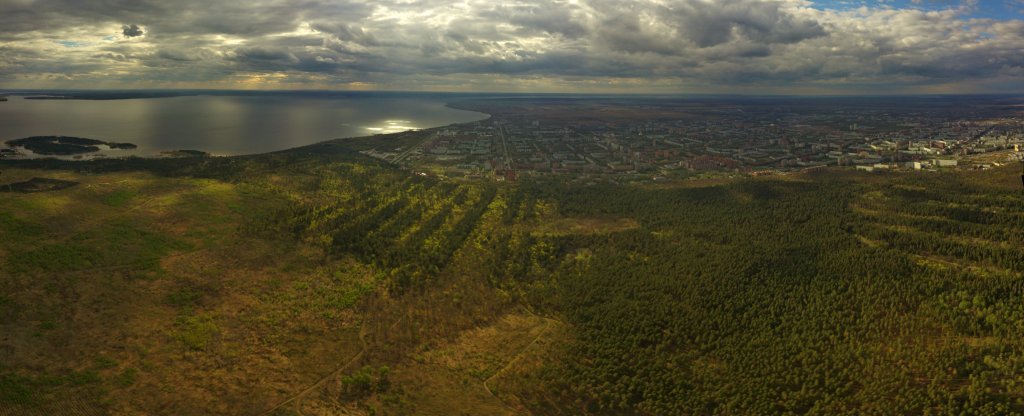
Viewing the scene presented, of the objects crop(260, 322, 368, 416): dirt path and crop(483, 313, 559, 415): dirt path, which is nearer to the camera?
crop(260, 322, 368, 416): dirt path

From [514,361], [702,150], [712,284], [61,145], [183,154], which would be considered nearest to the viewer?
[514,361]

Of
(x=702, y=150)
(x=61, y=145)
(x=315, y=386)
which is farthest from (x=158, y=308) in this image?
(x=702, y=150)

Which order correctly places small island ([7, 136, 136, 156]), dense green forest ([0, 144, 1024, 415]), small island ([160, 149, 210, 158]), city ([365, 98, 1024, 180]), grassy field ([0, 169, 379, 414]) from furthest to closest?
small island ([7, 136, 136, 156]) → small island ([160, 149, 210, 158]) → city ([365, 98, 1024, 180]) → dense green forest ([0, 144, 1024, 415]) → grassy field ([0, 169, 379, 414])

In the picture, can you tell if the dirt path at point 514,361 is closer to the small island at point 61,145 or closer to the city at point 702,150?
the city at point 702,150

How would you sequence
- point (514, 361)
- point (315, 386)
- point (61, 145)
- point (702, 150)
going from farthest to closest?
point (702, 150)
point (61, 145)
point (514, 361)
point (315, 386)

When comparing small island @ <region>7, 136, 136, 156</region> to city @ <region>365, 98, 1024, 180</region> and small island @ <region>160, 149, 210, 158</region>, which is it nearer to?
small island @ <region>160, 149, 210, 158</region>

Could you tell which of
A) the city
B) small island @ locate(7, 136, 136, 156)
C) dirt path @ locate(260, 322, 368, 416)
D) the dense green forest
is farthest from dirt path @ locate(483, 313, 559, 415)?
small island @ locate(7, 136, 136, 156)

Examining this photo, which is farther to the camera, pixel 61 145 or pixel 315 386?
pixel 61 145

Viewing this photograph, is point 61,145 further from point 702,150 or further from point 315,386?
point 702,150
